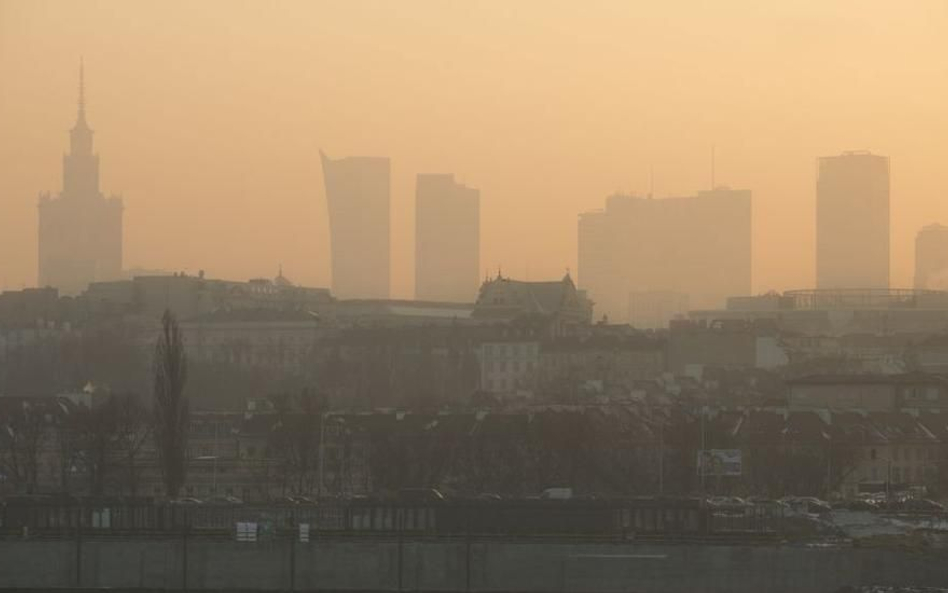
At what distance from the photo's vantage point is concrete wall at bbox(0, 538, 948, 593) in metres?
38.3

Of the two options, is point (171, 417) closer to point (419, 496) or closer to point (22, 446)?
point (22, 446)

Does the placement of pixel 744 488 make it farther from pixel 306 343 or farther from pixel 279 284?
pixel 279 284

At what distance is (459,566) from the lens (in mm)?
39000

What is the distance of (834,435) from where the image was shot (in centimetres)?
5691

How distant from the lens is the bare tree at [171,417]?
51.5m

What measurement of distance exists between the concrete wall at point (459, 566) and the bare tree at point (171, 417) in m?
11.0

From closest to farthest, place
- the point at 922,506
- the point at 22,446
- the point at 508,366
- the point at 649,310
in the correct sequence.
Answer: the point at 922,506 < the point at 22,446 < the point at 508,366 < the point at 649,310

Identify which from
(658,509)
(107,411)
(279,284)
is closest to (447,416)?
(107,411)

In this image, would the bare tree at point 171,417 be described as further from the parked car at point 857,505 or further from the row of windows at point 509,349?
the row of windows at point 509,349

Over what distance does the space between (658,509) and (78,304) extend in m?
101

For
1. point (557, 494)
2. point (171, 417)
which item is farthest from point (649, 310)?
point (557, 494)

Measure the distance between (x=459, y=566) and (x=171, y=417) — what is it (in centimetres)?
1409

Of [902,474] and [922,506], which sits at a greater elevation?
[902,474]

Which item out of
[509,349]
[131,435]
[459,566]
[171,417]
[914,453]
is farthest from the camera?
[509,349]
